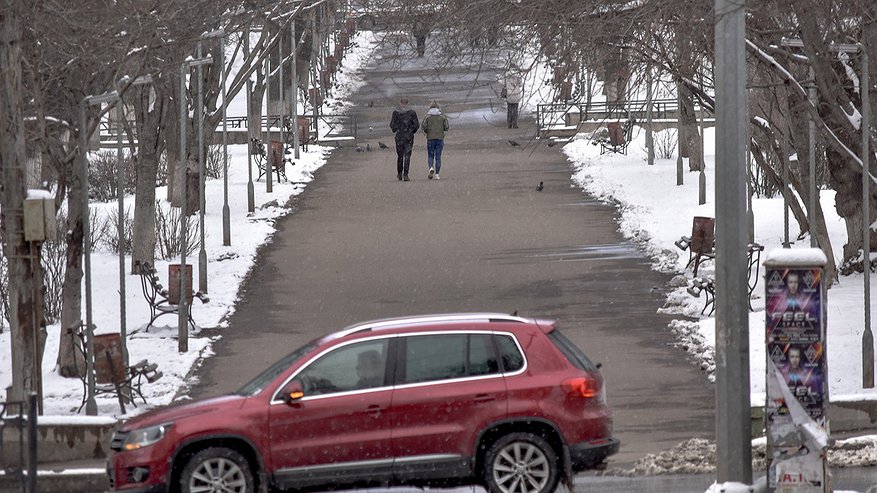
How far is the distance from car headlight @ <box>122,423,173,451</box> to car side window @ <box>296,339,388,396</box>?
1.08 meters

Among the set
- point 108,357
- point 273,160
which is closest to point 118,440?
point 108,357

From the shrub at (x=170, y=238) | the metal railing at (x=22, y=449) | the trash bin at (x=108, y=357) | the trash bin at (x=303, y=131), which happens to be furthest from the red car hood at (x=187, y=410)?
the trash bin at (x=303, y=131)

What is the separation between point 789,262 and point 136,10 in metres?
10.4

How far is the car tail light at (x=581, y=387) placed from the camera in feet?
38.0

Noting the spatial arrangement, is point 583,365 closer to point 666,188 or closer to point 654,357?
point 654,357

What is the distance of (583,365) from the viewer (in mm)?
11859

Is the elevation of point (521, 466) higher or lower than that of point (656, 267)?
lower

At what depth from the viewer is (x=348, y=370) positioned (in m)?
11.8

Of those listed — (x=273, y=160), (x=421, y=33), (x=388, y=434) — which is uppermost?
(x=421, y=33)

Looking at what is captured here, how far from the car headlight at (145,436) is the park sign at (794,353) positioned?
4.43m

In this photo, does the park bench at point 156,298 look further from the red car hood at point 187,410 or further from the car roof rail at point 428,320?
the car roof rail at point 428,320

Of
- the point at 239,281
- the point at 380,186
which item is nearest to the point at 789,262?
the point at 239,281

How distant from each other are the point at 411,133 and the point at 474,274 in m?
11.5

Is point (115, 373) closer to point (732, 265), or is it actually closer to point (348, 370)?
point (348, 370)
